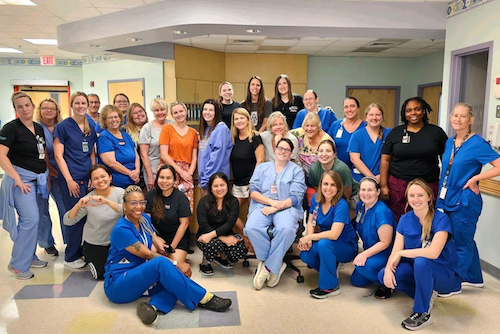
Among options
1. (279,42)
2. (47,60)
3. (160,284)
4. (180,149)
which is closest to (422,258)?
(160,284)

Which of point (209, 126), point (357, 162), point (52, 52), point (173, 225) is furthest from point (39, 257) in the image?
point (52, 52)

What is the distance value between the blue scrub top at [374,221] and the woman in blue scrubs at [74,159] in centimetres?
237

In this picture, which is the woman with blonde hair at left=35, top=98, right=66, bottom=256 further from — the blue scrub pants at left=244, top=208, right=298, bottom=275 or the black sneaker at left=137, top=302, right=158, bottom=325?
the blue scrub pants at left=244, top=208, right=298, bottom=275

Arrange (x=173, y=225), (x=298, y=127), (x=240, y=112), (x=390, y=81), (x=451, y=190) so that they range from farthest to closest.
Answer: (x=390, y=81)
(x=298, y=127)
(x=240, y=112)
(x=173, y=225)
(x=451, y=190)

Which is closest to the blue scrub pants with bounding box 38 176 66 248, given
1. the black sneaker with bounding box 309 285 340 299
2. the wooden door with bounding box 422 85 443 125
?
the black sneaker with bounding box 309 285 340 299

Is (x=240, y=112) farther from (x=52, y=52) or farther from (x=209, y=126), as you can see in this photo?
(x=52, y=52)

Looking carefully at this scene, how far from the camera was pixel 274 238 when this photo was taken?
118 inches

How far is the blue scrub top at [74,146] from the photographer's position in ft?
10.7

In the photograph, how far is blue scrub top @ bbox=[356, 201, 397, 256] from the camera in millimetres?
2766

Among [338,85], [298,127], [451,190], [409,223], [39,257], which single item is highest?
[338,85]

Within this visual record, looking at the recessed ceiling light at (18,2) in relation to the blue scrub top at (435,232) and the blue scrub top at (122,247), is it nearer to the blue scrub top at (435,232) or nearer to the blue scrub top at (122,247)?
the blue scrub top at (122,247)

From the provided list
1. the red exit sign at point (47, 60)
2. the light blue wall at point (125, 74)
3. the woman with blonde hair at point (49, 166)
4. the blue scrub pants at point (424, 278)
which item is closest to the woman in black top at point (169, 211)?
the woman with blonde hair at point (49, 166)

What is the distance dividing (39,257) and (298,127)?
9.31 ft

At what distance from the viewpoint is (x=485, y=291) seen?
297 cm
